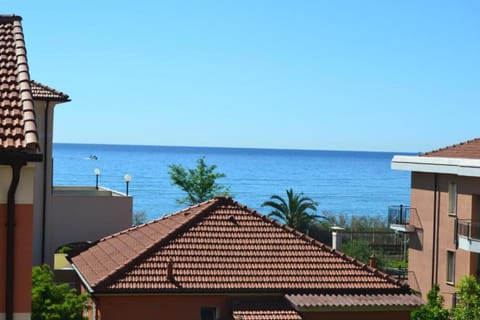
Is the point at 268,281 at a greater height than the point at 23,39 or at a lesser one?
lesser

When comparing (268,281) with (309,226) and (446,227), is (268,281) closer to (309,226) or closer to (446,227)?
(446,227)

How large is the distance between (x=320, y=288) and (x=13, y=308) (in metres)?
13.7

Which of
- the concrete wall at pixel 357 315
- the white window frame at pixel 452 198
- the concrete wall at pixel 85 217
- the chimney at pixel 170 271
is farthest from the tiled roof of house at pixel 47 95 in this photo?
the white window frame at pixel 452 198

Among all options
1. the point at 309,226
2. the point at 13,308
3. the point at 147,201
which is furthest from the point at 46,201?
the point at 147,201

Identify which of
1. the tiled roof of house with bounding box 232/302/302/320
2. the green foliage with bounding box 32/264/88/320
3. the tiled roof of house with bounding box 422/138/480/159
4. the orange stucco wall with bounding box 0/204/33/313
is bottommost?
the tiled roof of house with bounding box 232/302/302/320

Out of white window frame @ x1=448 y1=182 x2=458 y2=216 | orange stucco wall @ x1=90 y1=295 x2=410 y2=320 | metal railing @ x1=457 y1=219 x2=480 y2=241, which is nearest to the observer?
orange stucco wall @ x1=90 y1=295 x2=410 y2=320

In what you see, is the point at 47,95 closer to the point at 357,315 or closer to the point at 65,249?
the point at 65,249

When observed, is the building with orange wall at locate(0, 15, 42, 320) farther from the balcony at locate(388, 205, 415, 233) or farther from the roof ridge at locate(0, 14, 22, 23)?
the balcony at locate(388, 205, 415, 233)

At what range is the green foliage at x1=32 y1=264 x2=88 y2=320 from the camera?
18.9m

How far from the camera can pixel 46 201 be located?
97.1 feet

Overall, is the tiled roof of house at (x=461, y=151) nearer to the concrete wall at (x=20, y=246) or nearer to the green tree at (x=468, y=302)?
the green tree at (x=468, y=302)

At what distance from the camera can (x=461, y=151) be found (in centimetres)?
4172

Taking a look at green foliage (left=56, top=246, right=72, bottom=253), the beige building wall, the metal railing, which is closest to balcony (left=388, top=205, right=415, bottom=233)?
the metal railing

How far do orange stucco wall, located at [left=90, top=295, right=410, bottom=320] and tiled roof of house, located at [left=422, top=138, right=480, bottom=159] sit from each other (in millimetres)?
19453
